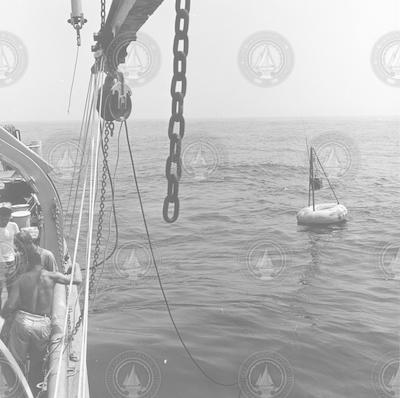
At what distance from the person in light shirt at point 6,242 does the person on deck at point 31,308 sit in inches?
36.1

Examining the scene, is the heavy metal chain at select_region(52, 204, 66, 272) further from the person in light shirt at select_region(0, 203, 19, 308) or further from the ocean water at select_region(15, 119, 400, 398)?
the ocean water at select_region(15, 119, 400, 398)

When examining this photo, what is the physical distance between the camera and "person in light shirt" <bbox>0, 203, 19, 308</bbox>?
646cm

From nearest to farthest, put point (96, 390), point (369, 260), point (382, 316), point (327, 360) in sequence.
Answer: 1. point (96, 390)
2. point (327, 360)
3. point (382, 316)
4. point (369, 260)

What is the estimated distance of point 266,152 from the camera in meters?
61.8

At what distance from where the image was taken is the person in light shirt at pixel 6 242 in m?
6.46

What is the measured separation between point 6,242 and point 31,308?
2090 mm

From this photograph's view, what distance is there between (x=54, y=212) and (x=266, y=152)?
55.4 metres

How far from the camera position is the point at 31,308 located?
18.2 ft

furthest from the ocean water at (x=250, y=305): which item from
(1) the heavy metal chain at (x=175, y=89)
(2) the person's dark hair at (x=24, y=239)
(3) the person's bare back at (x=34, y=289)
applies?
(1) the heavy metal chain at (x=175, y=89)

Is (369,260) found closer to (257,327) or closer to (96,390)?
(257,327)

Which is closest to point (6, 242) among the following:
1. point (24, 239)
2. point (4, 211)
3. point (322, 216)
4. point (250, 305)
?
point (4, 211)

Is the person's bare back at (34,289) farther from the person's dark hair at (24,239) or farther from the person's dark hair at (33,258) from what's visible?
the person's dark hair at (24,239)

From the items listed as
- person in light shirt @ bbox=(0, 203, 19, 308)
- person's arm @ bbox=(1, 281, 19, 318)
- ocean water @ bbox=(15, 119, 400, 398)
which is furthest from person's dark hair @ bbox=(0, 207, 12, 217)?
person's arm @ bbox=(1, 281, 19, 318)

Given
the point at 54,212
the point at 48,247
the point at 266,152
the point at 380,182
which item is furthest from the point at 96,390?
the point at 266,152
